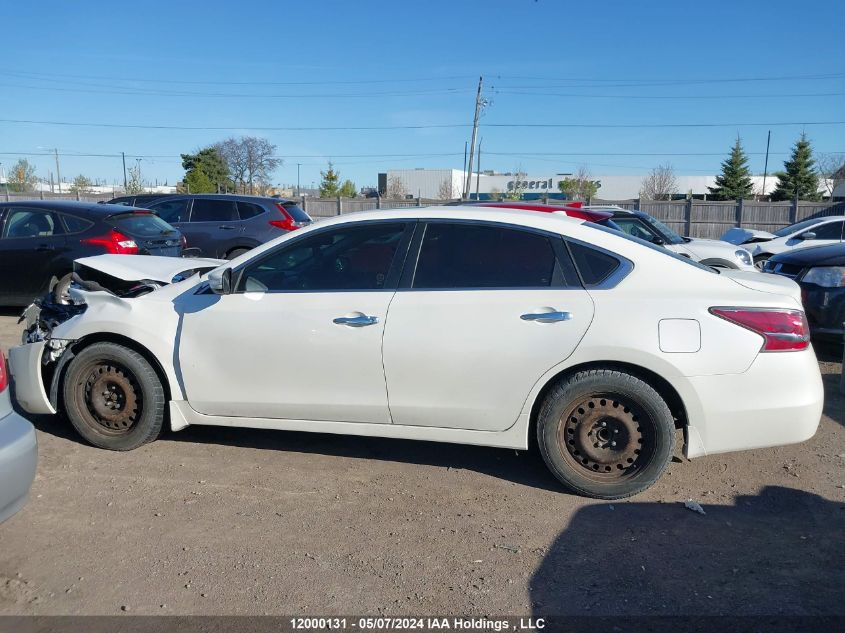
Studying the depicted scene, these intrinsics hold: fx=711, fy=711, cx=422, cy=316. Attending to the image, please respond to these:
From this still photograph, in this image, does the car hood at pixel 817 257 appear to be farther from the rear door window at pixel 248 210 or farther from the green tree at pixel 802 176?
the green tree at pixel 802 176

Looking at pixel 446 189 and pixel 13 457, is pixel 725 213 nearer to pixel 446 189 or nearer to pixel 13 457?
A: pixel 13 457

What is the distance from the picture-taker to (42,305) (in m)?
5.33

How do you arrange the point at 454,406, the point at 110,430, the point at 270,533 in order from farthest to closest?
the point at 110,430 → the point at 454,406 → the point at 270,533

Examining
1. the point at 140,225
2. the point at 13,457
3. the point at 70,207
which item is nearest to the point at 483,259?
the point at 13,457

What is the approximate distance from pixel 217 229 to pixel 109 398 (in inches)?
335

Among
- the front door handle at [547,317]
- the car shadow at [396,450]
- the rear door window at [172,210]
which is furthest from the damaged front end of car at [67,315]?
the rear door window at [172,210]

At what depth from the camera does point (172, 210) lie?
1336 cm

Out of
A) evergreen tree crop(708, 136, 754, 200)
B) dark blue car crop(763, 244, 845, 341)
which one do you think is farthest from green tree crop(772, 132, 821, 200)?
dark blue car crop(763, 244, 845, 341)

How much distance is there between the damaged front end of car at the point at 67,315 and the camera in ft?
15.8

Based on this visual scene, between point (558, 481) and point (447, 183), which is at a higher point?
point (447, 183)

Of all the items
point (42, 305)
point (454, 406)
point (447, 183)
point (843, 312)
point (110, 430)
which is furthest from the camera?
point (447, 183)

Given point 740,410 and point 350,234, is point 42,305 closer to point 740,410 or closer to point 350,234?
point 350,234

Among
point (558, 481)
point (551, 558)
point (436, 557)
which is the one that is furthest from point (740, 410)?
point (436, 557)

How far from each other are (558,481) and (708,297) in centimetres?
139
